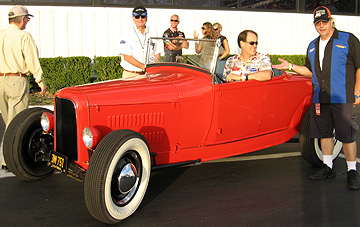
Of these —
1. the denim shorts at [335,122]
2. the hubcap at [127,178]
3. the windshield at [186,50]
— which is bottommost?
the hubcap at [127,178]

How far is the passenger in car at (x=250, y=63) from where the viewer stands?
4.91 m

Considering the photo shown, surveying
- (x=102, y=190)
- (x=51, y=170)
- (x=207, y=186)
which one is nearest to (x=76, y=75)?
(x=51, y=170)

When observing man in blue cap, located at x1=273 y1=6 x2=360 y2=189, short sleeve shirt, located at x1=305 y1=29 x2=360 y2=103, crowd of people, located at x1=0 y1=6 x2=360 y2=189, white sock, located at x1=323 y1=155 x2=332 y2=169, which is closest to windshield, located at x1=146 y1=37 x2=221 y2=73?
crowd of people, located at x1=0 y1=6 x2=360 y2=189

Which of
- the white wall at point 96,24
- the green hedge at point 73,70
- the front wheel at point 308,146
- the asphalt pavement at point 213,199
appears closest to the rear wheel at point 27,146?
the asphalt pavement at point 213,199

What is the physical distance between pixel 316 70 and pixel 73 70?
23.5ft

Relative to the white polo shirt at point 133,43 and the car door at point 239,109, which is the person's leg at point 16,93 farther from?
the car door at point 239,109

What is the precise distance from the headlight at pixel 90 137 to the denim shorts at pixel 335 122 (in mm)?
2657

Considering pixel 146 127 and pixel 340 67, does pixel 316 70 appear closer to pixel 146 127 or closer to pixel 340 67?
pixel 340 67

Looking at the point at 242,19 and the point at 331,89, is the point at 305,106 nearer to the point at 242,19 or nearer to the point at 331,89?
the point at 331,89

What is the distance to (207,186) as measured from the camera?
461 cm

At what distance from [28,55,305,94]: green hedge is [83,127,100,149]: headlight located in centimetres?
696

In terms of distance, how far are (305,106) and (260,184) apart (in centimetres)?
147

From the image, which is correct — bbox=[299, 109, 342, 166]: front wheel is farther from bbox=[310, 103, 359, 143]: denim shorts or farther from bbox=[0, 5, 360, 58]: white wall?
bbox=[0, 5, 360, 58]: white wall

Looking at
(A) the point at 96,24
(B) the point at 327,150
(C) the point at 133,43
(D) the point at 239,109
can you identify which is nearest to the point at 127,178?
(D) the point at 239,109
